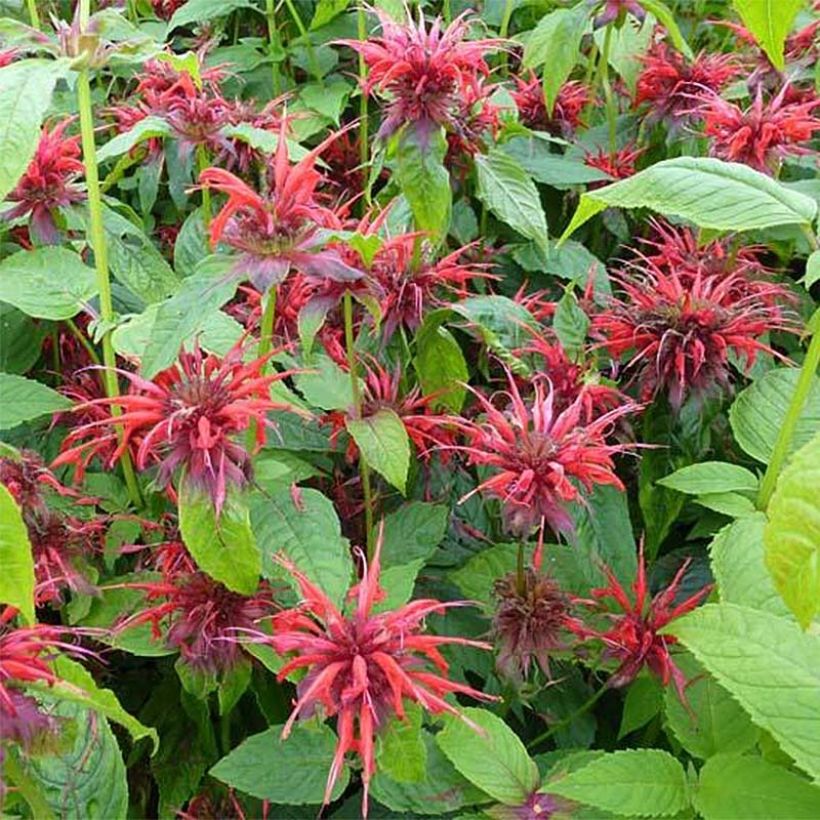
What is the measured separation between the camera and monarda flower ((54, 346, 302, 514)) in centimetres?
64

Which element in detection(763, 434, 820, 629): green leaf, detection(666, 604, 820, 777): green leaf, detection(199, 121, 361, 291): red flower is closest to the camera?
detection(763, 434, 820, 629): green leaf

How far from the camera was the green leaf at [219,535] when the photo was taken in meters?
0.64

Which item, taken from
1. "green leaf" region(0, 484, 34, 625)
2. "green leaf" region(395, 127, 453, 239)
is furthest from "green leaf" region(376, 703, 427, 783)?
"green leaf" region(395, 127, 453, 239)

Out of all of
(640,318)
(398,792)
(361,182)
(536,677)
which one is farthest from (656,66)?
(398,792)

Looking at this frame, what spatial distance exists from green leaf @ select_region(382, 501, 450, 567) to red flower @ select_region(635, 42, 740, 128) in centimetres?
60

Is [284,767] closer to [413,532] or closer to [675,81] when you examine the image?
[413,532]

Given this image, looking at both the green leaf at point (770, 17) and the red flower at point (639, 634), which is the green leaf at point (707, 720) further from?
the green leaf at point (770, 17)

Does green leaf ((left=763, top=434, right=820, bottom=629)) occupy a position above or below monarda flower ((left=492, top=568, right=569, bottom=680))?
above

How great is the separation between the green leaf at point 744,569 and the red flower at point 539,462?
80 mm

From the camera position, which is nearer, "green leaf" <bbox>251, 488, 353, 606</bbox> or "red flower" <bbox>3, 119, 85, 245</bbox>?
"green leaf" <bbox>251, 488, 353, 606</bbox>

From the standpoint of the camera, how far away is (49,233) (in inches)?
35.7

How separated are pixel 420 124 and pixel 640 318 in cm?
24

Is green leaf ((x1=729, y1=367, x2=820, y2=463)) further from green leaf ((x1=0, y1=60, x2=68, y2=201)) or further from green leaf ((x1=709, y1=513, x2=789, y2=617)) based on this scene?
green leaf ((x1=0, y1=60, x2=68, y2=201))

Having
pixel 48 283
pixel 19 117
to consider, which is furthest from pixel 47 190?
pixel 19 117
